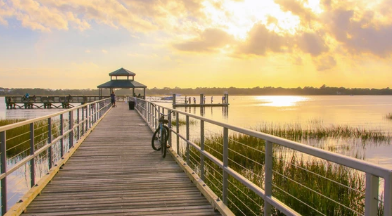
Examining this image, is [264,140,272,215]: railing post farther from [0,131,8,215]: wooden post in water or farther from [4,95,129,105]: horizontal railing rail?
[4,95,129,105]: horizontal railing rail

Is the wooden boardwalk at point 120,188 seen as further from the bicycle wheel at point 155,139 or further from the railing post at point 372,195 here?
the railing post at point 372,195

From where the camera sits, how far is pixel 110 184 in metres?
5.90

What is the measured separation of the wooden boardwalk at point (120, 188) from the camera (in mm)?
4605

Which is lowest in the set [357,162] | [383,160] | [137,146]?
[383,160]

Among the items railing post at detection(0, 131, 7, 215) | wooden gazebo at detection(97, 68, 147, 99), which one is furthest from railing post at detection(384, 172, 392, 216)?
wooden gazebo at detection(97, 68, 147, 99)

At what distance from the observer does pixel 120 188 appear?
565 centimetres

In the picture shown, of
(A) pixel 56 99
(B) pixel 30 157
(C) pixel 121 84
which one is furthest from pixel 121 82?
(B) pixel 30 157

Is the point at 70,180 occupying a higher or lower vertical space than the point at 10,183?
higher

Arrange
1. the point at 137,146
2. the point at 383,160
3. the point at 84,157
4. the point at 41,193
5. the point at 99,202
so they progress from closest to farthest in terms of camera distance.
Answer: the point at 99,202 → the point at 41,193 → the point at 84,157 → the point at 137,146 → the point at 383,160

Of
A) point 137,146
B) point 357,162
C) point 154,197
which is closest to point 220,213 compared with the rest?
point 154,197

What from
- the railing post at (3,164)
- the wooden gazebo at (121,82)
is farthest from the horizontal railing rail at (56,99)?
→ the railing post at (3,164)

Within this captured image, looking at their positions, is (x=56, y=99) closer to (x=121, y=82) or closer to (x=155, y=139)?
(x=121, y=82)

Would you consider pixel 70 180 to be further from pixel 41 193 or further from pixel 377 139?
pixel 377 139

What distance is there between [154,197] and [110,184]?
1104 mm
